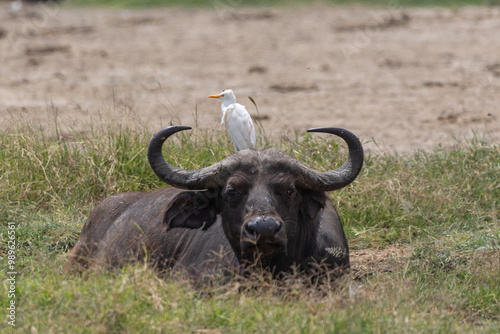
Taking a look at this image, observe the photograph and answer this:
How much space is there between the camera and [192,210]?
524 cm

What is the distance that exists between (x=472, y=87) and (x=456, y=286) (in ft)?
23.4

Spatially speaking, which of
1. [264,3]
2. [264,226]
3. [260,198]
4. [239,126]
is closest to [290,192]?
[260,198]

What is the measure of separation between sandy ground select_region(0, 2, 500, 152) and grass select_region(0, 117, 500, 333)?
27.8 inches

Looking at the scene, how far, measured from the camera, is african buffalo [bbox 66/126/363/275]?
471cm

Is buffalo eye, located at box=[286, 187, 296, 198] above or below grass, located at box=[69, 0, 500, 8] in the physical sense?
below

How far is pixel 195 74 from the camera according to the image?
551 inches

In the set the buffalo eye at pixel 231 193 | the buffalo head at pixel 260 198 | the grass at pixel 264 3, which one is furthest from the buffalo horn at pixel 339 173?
the grass at pixel 264 3

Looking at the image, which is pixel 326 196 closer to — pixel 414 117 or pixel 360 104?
pixel 414 117

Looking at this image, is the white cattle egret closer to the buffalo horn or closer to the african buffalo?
the african buffalo

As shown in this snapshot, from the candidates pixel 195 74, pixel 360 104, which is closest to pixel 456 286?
pixel 360 104

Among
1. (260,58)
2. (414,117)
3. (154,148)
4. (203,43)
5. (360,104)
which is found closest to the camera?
(154,148)

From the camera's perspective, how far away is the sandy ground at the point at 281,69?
10609 millimetres

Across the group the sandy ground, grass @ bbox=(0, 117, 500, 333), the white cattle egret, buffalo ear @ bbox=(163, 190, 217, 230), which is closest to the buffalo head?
buffalo ear @ bbox=(163, 190, 217, 230)

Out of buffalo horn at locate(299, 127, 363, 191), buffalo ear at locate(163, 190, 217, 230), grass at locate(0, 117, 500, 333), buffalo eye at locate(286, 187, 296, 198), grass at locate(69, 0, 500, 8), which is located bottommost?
grass at locate(0, 117, 500, 333)
